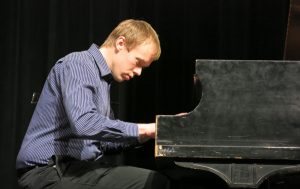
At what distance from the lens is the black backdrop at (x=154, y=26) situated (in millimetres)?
2816

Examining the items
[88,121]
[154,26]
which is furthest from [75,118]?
[154,26]

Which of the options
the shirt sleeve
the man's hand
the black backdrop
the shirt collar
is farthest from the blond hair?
the black backdrop

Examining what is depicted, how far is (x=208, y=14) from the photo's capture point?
287 centimetres

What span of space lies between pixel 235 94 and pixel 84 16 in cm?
155

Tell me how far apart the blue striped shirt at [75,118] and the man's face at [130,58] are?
66mm

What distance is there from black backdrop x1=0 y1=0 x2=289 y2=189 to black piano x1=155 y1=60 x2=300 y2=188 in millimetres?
1166

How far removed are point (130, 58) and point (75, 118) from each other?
0.44 meters

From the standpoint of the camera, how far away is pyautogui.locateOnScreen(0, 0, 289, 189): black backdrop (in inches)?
111

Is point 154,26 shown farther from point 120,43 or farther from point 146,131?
point 146,131

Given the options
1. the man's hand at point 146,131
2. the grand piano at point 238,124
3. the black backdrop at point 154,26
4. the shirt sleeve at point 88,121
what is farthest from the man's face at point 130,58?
the black backdrop at point 154,26

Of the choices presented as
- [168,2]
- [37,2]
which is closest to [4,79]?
[37,2]

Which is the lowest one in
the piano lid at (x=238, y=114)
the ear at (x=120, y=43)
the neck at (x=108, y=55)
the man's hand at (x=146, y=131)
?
the man's hand at (x=146, y=131)

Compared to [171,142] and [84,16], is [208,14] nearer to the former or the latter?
[84,16]

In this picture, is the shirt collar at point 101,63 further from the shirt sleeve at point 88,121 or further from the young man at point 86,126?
the shirt sleeve at point 88,121
